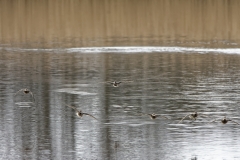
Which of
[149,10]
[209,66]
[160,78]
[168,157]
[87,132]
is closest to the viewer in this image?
[168,157]

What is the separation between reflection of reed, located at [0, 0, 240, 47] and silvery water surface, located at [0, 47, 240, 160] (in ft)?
22.1

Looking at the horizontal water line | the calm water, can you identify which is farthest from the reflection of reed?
the horizontal water line

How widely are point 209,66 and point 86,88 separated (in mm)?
9142

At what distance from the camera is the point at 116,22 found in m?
65.6

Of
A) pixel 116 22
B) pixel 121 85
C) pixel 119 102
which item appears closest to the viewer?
pixel 119 102

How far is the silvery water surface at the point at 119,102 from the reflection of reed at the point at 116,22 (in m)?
6.74

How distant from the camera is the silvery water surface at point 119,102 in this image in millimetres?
22156

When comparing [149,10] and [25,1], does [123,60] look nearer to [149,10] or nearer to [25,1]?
[149,10]

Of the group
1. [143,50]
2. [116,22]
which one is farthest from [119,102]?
[116,22]

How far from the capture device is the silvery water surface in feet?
72.7

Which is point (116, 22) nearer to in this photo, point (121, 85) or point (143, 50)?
point (143, 50)

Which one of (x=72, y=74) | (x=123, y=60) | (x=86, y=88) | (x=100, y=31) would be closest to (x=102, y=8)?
(x=100, y=31)

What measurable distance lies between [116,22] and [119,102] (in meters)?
35.9

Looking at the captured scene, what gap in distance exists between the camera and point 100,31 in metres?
60.1
